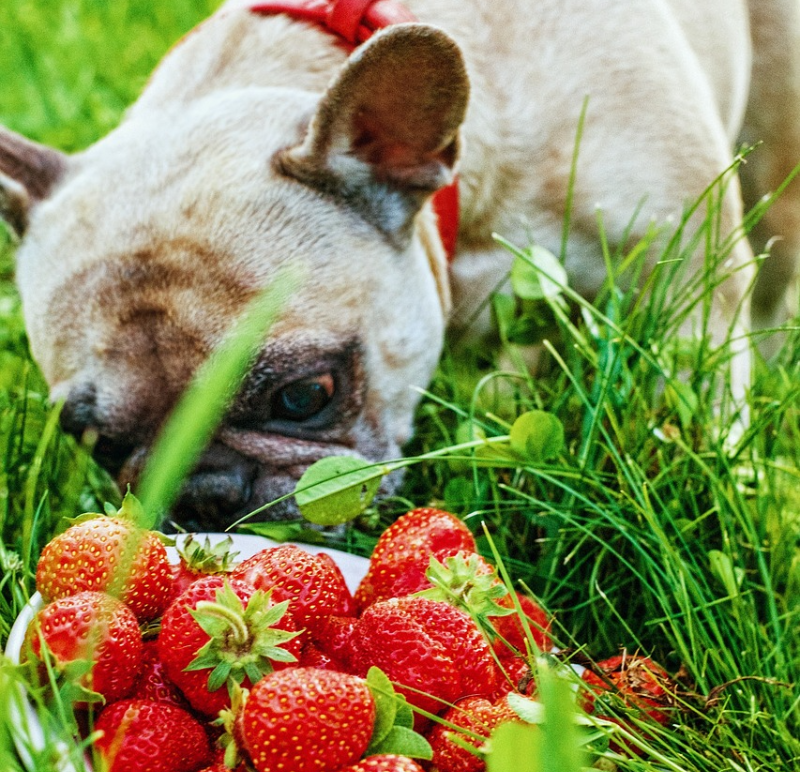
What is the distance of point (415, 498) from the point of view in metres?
2.00

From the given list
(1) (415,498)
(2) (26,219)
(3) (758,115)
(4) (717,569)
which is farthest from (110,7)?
(4) (717,569)

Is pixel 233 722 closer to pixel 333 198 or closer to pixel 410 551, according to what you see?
pixel 410 551

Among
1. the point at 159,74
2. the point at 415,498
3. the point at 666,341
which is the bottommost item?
the point at 415,498

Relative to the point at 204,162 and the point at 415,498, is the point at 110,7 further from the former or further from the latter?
the point at 415,498

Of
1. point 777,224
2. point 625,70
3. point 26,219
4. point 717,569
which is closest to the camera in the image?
point 717,569

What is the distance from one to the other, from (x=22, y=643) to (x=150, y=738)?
219mm

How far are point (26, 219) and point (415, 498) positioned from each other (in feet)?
3.34

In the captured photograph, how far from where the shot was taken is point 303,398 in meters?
1.88

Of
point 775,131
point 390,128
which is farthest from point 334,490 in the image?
point 775,131

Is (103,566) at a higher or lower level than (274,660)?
higher

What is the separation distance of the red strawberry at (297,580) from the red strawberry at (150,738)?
0.60 ft

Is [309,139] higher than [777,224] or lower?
higher

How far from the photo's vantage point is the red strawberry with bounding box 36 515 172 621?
1.21m

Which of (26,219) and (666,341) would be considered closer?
(666,341)
